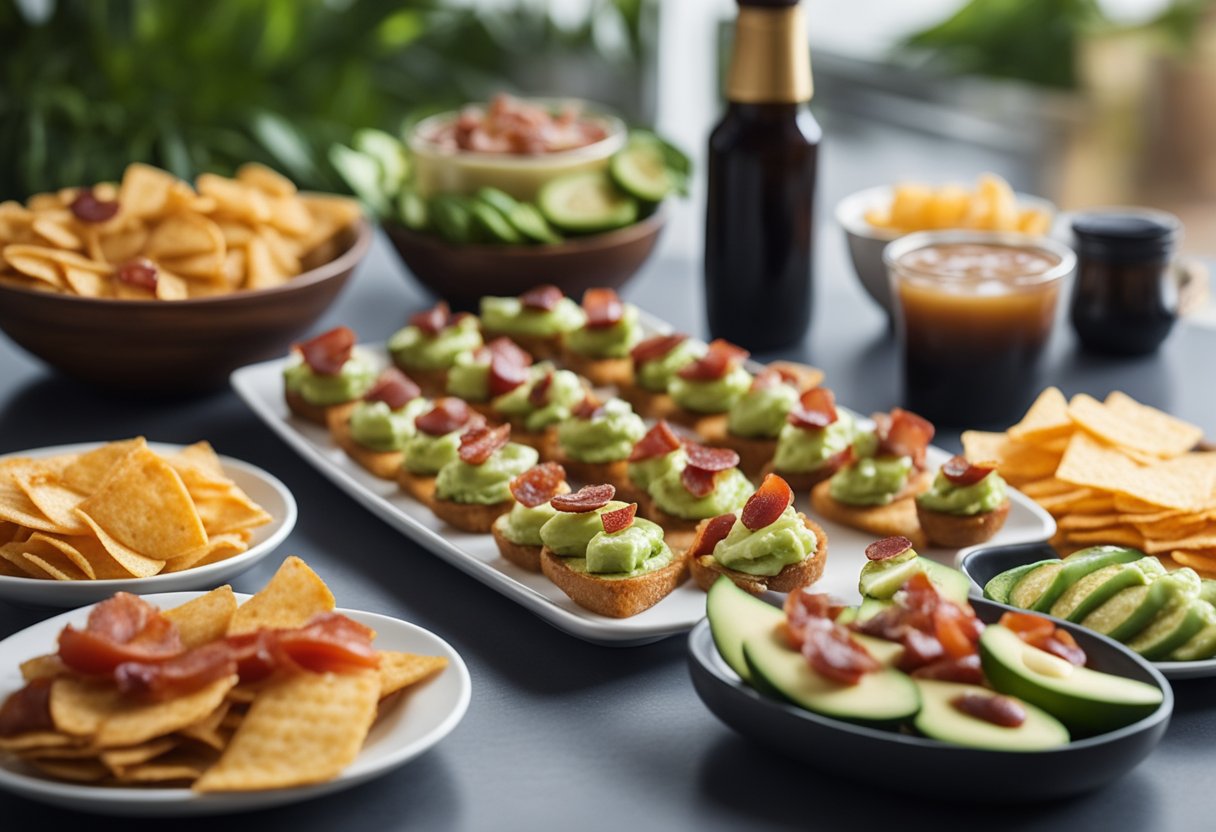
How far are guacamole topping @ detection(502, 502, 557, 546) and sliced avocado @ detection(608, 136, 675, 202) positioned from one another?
1446mm

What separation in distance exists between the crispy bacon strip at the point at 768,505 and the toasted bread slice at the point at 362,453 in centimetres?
74

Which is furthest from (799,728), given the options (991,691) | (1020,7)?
(1020,7)

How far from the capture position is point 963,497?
2297 mm

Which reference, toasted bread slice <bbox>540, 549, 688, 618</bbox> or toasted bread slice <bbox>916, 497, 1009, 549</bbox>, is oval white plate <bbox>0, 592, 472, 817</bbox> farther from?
toasted bread slice <bbox>916, 497, 1009, 549</bbox>

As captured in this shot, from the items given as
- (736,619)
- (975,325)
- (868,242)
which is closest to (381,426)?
(736,619)

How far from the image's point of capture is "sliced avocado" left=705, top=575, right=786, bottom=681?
1720 millimetres

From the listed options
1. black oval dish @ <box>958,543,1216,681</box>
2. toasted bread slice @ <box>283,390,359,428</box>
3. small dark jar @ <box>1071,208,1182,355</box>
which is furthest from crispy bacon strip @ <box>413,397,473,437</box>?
small dark jar @ <box>1071,208,1182,355</box>

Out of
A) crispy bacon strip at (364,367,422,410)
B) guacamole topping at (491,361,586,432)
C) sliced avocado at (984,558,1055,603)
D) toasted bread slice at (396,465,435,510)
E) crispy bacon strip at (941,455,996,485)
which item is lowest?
toasted bread slice at (396,465,435,510)

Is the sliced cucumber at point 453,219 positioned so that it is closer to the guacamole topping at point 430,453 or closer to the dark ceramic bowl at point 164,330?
the dark ceramic bowl at point 164,330

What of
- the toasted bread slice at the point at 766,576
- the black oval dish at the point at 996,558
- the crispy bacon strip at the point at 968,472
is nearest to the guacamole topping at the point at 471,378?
the toasted bread slice at the point at 766,576

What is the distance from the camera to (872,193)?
11.8 ft

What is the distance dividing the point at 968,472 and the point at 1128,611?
0.45 m

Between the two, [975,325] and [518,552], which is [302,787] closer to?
[518,552]

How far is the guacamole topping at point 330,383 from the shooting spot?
279 centimetres
